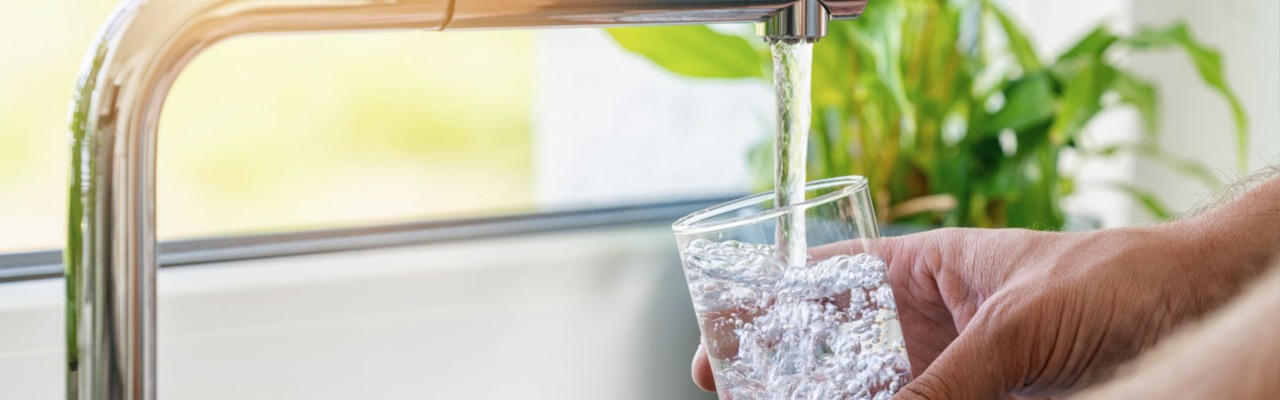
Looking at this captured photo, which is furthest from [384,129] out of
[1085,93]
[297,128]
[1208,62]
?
[1208,62]

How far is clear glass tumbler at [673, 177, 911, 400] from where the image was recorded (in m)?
0.49

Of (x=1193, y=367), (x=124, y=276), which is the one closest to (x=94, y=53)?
(x=124, y=276)

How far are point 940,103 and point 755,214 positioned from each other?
2.65 ft

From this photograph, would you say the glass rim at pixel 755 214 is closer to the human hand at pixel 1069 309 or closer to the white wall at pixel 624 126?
the human hand at pixel 1069 309

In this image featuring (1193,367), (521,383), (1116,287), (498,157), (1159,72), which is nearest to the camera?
(1193,367)

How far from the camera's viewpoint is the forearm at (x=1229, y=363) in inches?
15.8

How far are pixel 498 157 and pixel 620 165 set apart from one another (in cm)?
15

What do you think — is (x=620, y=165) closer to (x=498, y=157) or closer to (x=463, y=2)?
(x=498, y=157)

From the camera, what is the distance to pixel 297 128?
1.30 metres

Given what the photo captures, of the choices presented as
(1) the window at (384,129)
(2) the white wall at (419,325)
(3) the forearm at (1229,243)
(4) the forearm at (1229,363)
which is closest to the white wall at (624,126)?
(1) the window at (384,129)

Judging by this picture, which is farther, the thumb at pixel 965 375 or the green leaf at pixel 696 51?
the green leaf at pixel 696 51

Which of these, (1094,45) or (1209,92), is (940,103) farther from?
(1209,92)

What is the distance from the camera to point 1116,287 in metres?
0.55

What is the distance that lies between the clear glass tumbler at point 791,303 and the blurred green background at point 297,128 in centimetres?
61
